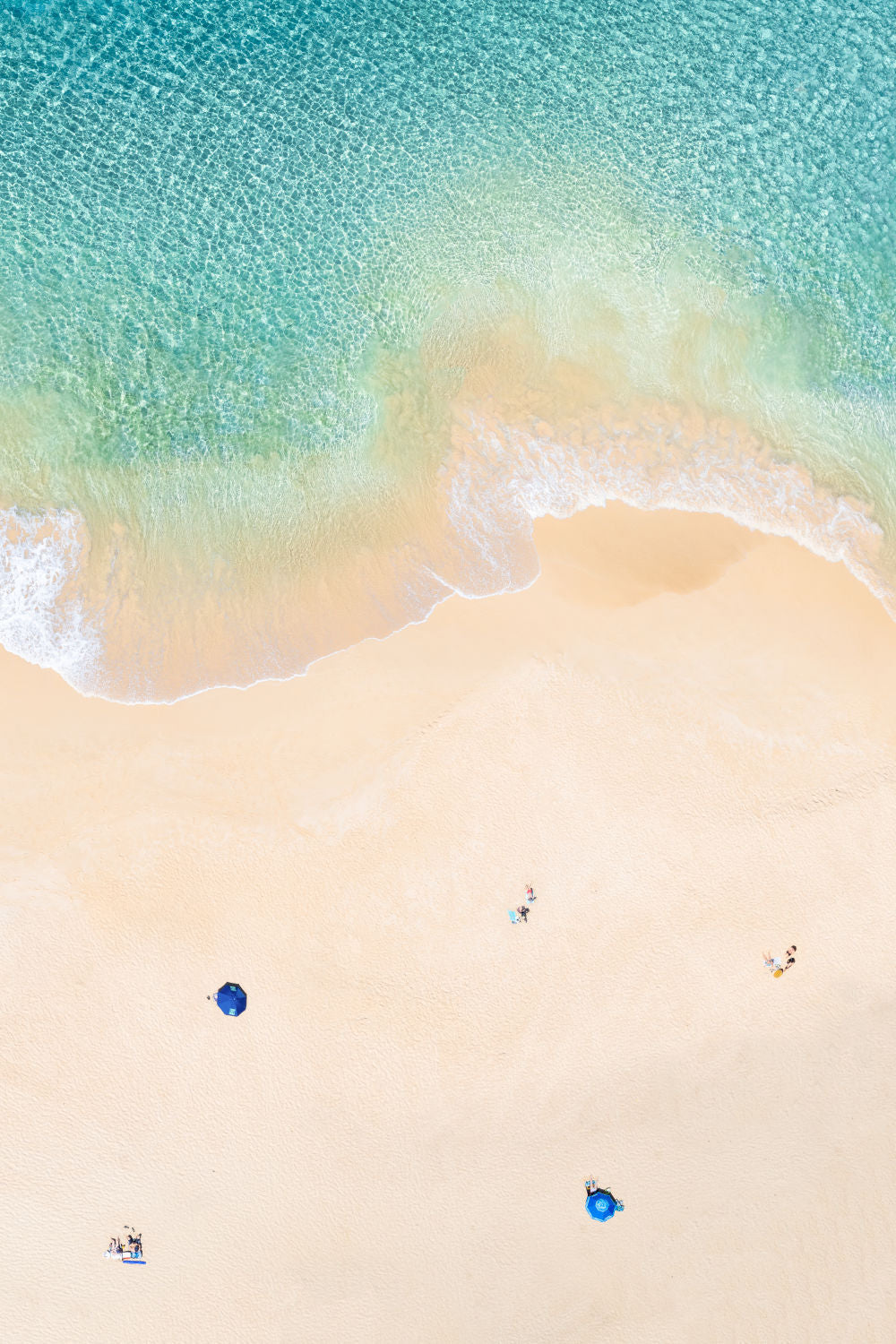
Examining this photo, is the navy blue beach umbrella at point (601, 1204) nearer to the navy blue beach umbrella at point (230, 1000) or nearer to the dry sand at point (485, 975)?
the dry sand at point (485, 975)

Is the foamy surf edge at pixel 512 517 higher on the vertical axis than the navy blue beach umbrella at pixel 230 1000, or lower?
higher

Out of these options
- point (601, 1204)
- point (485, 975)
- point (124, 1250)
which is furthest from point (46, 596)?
point (601, 1204)

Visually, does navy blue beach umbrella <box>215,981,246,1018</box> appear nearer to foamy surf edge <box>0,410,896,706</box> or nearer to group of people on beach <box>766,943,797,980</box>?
foamy surf edge <box>0,410,896,706</box>

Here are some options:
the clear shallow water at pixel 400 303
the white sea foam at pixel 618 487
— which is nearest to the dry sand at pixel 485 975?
the white sea foam at pixel 618 487

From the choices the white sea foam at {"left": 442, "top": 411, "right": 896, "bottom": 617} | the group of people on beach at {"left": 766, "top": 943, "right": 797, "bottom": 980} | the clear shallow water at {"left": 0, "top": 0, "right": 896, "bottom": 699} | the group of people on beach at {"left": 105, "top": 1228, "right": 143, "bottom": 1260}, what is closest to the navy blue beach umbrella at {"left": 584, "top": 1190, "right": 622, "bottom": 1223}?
the group of people on beach at {"left": 766, "top": 943, "right": 797, "bottom": 980}

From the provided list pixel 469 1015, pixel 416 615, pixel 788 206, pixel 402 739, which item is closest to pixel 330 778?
pixel 402 739

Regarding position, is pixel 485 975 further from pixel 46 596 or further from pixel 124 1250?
pixel 46 596
